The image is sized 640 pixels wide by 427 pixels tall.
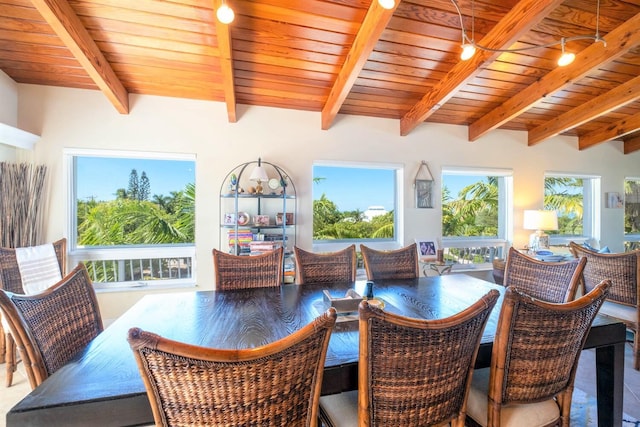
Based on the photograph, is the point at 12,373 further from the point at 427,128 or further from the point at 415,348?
the point at 427,128

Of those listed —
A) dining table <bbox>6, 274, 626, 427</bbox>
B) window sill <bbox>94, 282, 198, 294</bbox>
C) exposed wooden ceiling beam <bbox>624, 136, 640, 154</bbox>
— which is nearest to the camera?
dining table <bbox>6, 274, 626, 427</bbox>

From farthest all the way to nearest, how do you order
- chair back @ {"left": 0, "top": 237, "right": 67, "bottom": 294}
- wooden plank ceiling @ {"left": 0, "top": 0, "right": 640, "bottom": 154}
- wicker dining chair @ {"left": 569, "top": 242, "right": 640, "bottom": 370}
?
wicker dining chair @ {"left": 569, "top": 242, "right": 640, "bottom": 370}, chair back @ {"left": 0, "top": 237, "right": 67, "bottom": 294}, wooden plank ceiling @ {"left": 0, "top": 0, "right": 640, "bottom": 154}

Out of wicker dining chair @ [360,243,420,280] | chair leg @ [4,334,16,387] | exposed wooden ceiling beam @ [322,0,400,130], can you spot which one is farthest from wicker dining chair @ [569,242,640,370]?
chair leg @ [4,334,16,387]

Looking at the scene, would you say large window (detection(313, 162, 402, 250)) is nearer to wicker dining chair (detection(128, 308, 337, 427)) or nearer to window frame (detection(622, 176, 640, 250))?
wicker dining chair (detection(128, 308, 337, 427))

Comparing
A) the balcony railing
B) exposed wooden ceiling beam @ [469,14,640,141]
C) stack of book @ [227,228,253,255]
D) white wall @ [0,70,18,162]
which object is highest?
exposed wooden ceiling beam @ [469,14,640,141]

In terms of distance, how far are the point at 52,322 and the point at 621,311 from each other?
13.1 ft

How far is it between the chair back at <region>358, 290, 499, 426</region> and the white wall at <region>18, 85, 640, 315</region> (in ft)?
8.91

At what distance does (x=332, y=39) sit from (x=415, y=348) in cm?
245

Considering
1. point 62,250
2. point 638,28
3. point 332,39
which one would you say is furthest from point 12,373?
point 638,28

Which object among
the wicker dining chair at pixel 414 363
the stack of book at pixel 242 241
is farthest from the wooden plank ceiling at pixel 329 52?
the wicker dining chair at pixel 414 363

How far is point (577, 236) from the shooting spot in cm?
501

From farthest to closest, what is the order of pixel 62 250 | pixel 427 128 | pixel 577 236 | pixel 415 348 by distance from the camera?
pixel 577 236
pixel 427 128
pixel 62 250
pixel 415 348

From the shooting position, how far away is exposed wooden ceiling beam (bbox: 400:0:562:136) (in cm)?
213

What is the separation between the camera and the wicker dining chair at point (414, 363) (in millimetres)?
969
